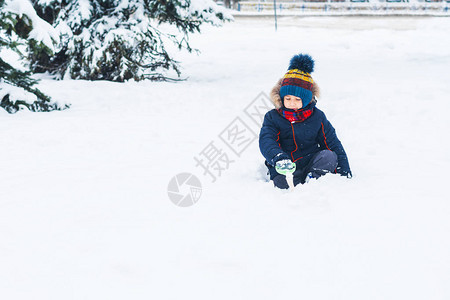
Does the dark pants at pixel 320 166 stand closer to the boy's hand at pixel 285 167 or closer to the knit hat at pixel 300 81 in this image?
the boy's hand at pixel 285 167

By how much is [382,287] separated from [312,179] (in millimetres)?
1337

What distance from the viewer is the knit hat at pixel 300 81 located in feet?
11.4

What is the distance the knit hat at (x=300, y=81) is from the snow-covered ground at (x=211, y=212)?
66 centimetres

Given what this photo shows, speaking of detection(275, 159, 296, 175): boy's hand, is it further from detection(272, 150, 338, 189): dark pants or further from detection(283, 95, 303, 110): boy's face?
detection(283, 95, 303, 110): boy's face

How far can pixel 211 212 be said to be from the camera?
10.5 ft

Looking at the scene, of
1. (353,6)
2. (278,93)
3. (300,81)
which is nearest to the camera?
(300,81)

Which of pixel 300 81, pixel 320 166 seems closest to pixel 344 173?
pixel 320 166

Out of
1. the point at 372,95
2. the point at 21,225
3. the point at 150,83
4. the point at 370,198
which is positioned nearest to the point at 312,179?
the point at 370,198

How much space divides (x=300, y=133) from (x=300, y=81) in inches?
16.7

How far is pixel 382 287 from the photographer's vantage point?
2252mm

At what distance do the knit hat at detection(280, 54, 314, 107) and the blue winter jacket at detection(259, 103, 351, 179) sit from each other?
0.18 metres

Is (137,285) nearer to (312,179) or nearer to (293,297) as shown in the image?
(293,297)

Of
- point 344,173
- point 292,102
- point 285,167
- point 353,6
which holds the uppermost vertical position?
point 292,102

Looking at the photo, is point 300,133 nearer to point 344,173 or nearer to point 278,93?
point 278,93
